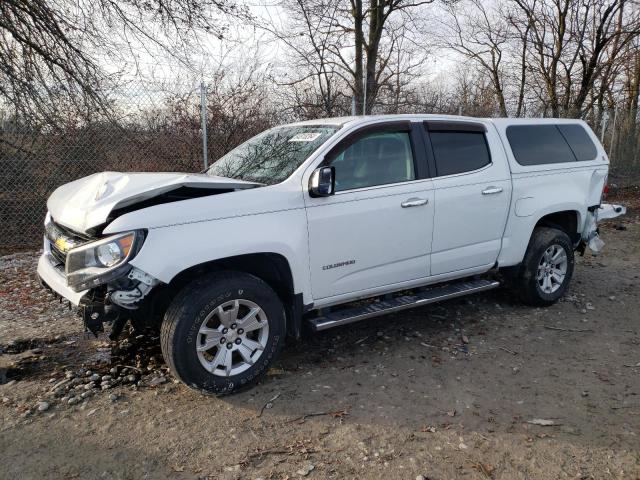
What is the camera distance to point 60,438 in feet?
9.66

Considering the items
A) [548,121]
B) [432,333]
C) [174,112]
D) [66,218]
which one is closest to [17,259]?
[174,112]

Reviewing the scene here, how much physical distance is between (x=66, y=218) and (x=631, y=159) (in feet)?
53.8

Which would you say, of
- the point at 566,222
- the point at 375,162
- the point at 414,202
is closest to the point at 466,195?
the point at 414,202

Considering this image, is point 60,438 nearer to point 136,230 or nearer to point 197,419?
point 197,419

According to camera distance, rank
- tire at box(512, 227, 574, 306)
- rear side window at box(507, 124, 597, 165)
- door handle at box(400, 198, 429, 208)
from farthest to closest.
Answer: tire at box(512, 227, 574, 306) → rear side window at box(507, 124, 597, 165) → door handle at box(400, 198, 429, 208)

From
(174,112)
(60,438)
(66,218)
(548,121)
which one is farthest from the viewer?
(174,112)

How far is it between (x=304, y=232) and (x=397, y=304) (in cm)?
107

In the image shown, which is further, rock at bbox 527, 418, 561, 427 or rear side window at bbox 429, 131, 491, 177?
rear side window at bbox 429, 131, 491, 177

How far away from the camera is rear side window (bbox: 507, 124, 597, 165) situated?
16.1ft

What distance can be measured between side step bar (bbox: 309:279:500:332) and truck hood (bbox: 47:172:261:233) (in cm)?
113

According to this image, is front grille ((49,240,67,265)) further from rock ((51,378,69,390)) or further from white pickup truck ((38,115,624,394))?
rock ((51,378,69,390))

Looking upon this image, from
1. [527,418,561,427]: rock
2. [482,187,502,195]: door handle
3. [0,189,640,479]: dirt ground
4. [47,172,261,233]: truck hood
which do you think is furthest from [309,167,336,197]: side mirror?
[527,418,561,427]: rock

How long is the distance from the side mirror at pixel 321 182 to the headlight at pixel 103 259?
3.88 feet

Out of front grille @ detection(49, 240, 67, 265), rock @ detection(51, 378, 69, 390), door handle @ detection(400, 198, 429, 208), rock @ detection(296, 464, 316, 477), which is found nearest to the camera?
rock @ detection(296, 464, 316, 477)
